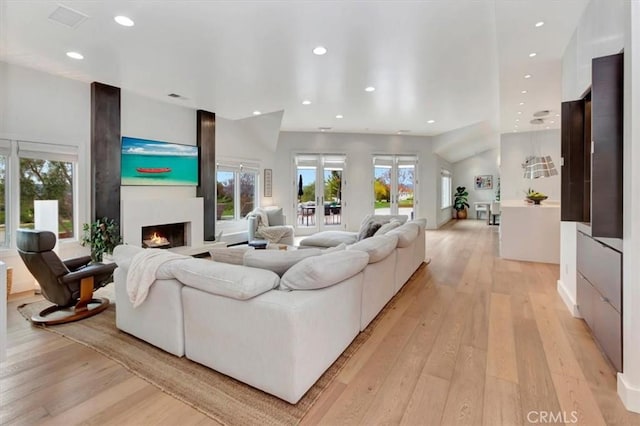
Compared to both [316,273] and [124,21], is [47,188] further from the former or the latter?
[316,273]

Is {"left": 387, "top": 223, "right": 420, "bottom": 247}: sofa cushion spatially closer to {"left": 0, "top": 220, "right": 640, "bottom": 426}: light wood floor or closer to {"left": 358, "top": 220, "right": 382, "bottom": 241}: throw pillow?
{"left": 0, "top": 220, "right": 640, "bottom": 426}: light wood floor

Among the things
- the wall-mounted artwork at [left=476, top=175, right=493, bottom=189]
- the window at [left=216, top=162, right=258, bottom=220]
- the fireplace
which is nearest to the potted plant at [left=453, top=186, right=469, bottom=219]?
the wall-mounted artwork at [left=476, top=175, right=493, bottom=189]

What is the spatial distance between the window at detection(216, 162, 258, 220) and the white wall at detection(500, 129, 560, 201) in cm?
643

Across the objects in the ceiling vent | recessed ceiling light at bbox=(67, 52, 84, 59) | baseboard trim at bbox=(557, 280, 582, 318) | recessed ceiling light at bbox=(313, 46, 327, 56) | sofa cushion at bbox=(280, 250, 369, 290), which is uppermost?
recessed ceiling light at bbox=(313, 46, 327, 56)

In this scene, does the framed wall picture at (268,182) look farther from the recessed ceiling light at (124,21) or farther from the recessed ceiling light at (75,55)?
the recessed ceiling light at (124,21)

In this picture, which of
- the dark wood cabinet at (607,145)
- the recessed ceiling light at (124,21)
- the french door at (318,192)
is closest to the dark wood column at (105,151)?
the recessed ceiling light at (124,21)

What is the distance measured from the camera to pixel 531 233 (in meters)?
5.41

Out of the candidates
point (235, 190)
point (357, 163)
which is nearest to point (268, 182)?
point (235, 190)

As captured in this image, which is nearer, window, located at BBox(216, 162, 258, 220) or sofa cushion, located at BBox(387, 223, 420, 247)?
sofa cushion, located at BBox(387, 223, 420, 247)

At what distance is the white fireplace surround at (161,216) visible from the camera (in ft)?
16.4

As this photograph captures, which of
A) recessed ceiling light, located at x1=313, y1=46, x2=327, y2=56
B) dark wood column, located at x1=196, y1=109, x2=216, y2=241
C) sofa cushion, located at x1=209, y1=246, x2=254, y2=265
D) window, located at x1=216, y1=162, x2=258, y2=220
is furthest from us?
window, located at x1=216, y1=162, x2=258, y2=220

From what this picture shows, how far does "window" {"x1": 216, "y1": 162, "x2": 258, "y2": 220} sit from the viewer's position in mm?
7176

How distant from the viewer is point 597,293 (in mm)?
2375

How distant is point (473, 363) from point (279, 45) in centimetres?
353
